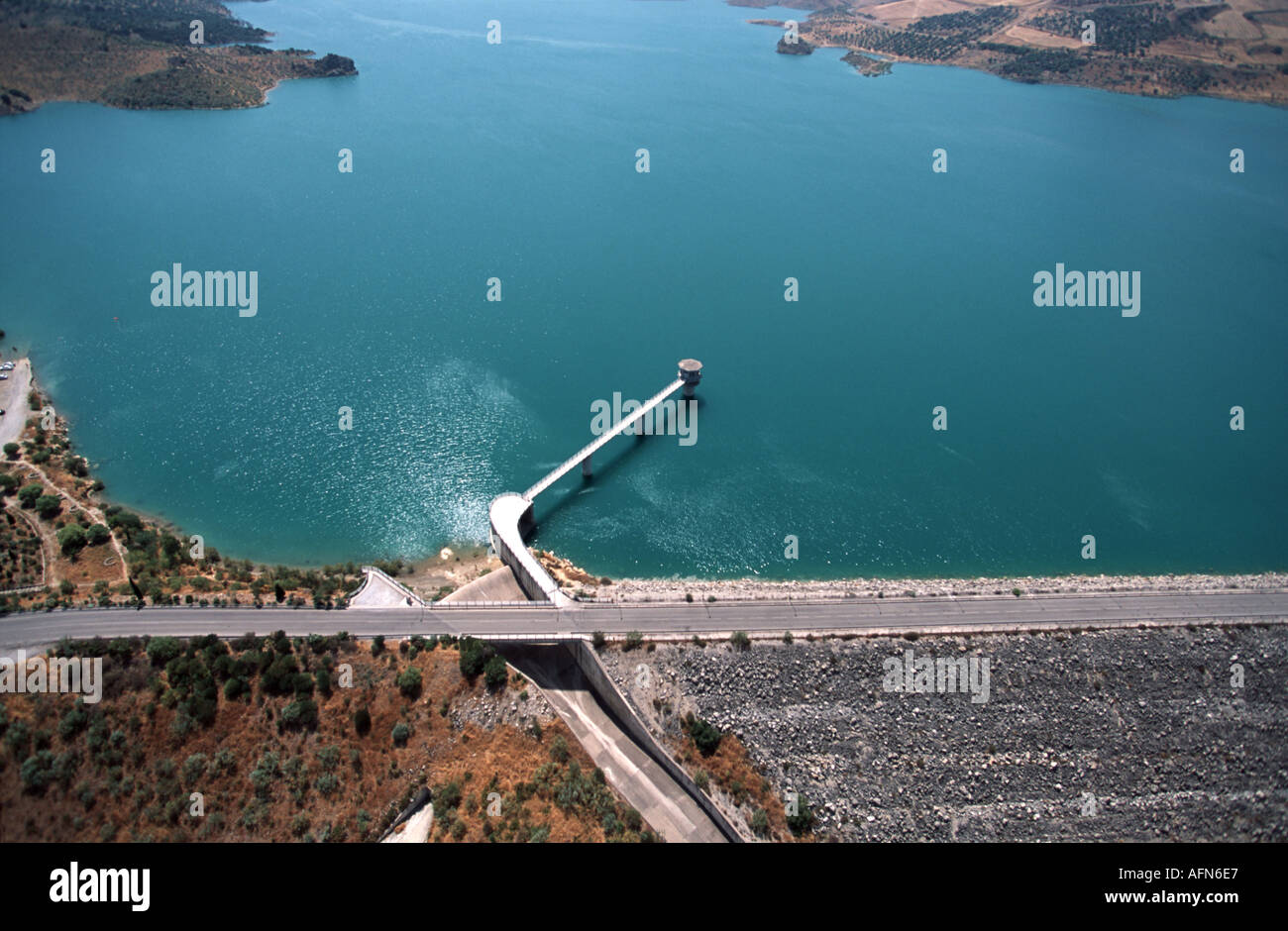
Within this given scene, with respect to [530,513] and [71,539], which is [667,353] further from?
[71,539]

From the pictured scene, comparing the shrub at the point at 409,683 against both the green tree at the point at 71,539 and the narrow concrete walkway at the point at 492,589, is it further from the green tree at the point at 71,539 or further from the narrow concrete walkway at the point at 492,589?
the green tree at the point at 71,539

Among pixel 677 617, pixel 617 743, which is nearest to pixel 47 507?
pixel 617 743

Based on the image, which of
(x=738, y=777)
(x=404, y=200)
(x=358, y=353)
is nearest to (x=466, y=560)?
(x=738, y=777)

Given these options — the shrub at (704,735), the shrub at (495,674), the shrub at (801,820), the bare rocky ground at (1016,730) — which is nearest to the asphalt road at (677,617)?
the bare rocky ground at (1016,730)

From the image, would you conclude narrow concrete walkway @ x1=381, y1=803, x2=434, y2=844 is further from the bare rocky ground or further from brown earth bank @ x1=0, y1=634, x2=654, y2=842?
the bare rocky ground

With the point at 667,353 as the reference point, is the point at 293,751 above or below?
below

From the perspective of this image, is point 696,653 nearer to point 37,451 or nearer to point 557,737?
point 557,737
